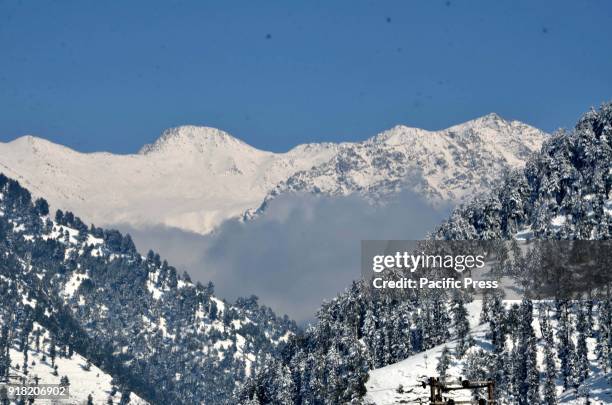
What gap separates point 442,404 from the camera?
215 ft

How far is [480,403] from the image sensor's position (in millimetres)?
65375

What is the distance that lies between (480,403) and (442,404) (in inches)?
80.7
